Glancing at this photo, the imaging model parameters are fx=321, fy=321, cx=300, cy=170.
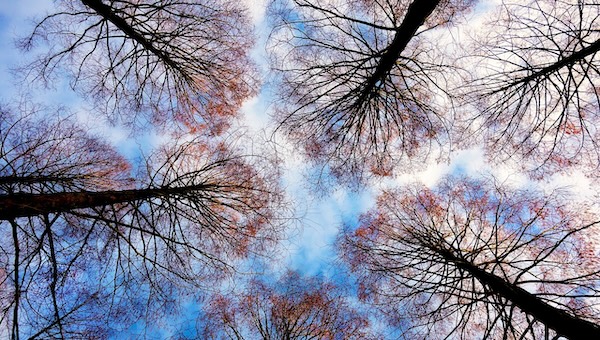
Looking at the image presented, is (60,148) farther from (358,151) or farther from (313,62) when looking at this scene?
(358,151)

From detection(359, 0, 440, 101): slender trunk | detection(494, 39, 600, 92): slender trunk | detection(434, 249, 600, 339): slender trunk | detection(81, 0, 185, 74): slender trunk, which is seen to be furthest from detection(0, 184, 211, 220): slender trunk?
detection(494, 39, 600, 92): slender trunk

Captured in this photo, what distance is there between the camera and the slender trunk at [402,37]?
480 cm

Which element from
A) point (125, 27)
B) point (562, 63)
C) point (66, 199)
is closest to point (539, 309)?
point (562, 63)

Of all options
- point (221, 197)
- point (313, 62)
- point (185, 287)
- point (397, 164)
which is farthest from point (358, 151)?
point (185, 287)

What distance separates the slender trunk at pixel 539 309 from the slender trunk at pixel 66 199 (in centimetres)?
523

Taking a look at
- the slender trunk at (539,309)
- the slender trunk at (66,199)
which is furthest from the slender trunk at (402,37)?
the slender trunk at (66,199)

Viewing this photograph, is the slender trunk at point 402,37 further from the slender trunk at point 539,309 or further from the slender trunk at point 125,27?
the slender trunk at point 125,27

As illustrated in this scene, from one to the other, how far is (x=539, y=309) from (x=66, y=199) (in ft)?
23.1

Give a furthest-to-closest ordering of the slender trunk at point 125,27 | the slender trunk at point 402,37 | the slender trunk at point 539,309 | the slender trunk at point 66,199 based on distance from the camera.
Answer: the slender trunk at point 125,27 < the slender trunk at point 402,37 < the slender trunk at point 66,199 < the slender trunk at point 539,309

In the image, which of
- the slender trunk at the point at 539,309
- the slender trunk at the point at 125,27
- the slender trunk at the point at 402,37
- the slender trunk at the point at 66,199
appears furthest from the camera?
the slender trunk at the point at 125,27

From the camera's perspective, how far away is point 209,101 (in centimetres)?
912

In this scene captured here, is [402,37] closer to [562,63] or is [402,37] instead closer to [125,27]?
[562,63]

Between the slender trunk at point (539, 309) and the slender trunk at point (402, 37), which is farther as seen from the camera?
the slender trunk at point (402, 37)

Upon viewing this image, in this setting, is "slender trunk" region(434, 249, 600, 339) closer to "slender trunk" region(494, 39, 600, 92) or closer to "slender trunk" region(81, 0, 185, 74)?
"slender trunk" region(494, 39, 600, 92)
